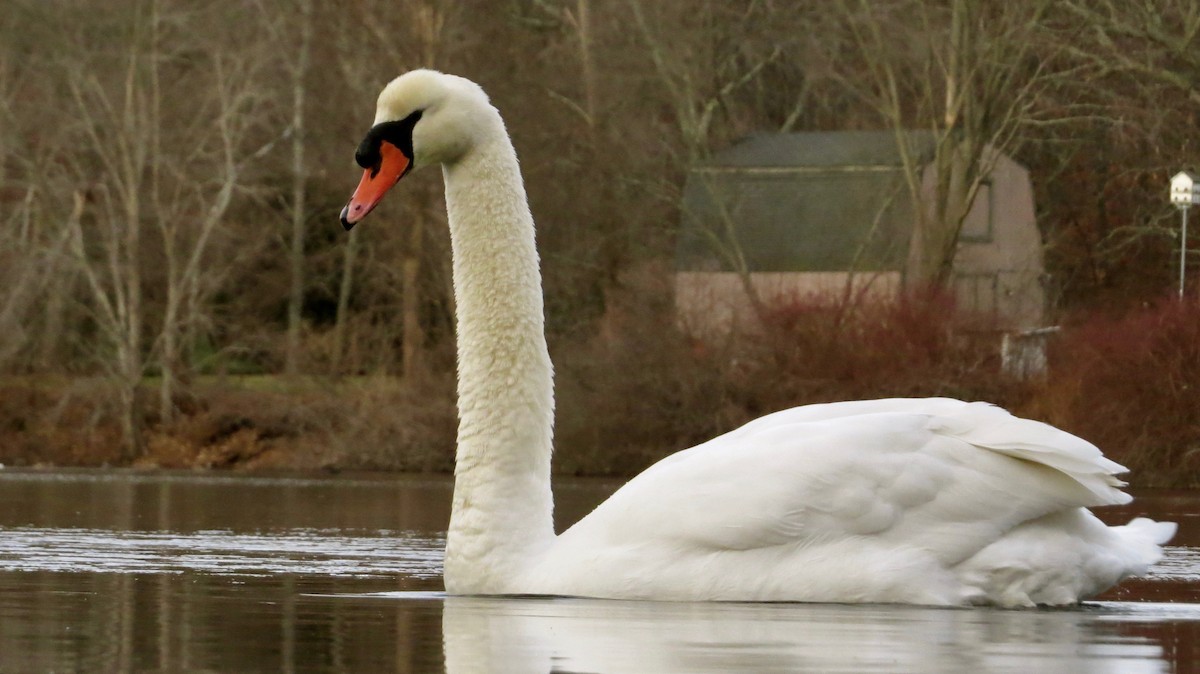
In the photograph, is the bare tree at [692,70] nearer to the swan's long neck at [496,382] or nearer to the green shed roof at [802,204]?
the green shed roof at [802,204]

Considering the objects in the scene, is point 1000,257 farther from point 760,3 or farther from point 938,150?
point 938,150

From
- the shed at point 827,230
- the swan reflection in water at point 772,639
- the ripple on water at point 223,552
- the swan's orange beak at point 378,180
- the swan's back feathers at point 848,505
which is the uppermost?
the shed at point 827,230

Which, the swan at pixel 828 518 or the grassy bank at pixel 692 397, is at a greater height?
the grassy bank at pixel 692 397

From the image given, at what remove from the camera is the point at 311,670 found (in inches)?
232

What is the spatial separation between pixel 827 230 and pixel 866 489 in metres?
33.9

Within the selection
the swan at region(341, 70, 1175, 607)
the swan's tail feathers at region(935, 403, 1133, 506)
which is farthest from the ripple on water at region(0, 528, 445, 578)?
the swan's tail feathers at region(935, 403, 1133, 506)

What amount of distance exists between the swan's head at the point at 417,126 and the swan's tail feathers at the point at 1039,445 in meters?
2.15

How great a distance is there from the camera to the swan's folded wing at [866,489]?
7961 mm

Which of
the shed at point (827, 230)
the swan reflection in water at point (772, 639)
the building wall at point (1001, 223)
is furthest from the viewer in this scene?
the building wall at point (1001, 223)

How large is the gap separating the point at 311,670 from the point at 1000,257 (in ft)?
137

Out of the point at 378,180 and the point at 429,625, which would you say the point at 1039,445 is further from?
the point at 378,180

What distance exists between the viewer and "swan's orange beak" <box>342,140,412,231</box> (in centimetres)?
861

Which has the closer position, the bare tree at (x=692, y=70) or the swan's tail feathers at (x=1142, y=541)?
the swan's tail feathers at (x=1142, y=541)

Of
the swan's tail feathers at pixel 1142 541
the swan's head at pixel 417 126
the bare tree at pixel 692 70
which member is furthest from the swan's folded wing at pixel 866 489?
the bare tree at pixel 692 70
